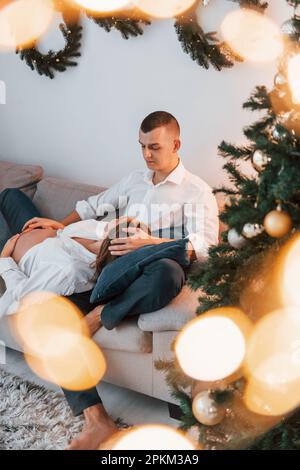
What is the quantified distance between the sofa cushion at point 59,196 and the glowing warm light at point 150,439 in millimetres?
1264

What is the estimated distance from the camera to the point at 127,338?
1.83 m

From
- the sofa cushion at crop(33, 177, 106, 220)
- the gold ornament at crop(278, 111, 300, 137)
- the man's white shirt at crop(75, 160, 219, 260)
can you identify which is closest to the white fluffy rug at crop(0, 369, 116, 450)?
the man's white shirt at crop(75, 160, 219, 260)

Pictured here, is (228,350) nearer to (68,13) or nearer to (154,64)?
(154,64)

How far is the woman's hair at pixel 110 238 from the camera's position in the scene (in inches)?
80.2

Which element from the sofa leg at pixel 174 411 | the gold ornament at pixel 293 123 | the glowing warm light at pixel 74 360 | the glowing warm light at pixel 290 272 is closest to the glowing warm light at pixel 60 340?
the glowing warm light at pixel 74 360

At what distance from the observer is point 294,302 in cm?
127

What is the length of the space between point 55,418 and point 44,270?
578 mm

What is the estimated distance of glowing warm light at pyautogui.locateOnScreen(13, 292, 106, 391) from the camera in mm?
1883

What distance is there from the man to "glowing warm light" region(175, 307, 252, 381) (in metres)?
0.30

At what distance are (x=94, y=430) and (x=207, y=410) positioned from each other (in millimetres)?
606

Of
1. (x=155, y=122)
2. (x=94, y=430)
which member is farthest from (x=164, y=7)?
(x=94, y=430)

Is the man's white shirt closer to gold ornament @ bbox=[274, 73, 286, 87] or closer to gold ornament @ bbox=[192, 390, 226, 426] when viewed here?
gold ornament @ bbox=[192, 390, 226, 426]

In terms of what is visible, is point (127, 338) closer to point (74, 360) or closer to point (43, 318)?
point (74, 360)

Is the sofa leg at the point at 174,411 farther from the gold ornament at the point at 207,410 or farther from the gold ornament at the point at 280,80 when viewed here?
the gold ornament at the point at 280,80
